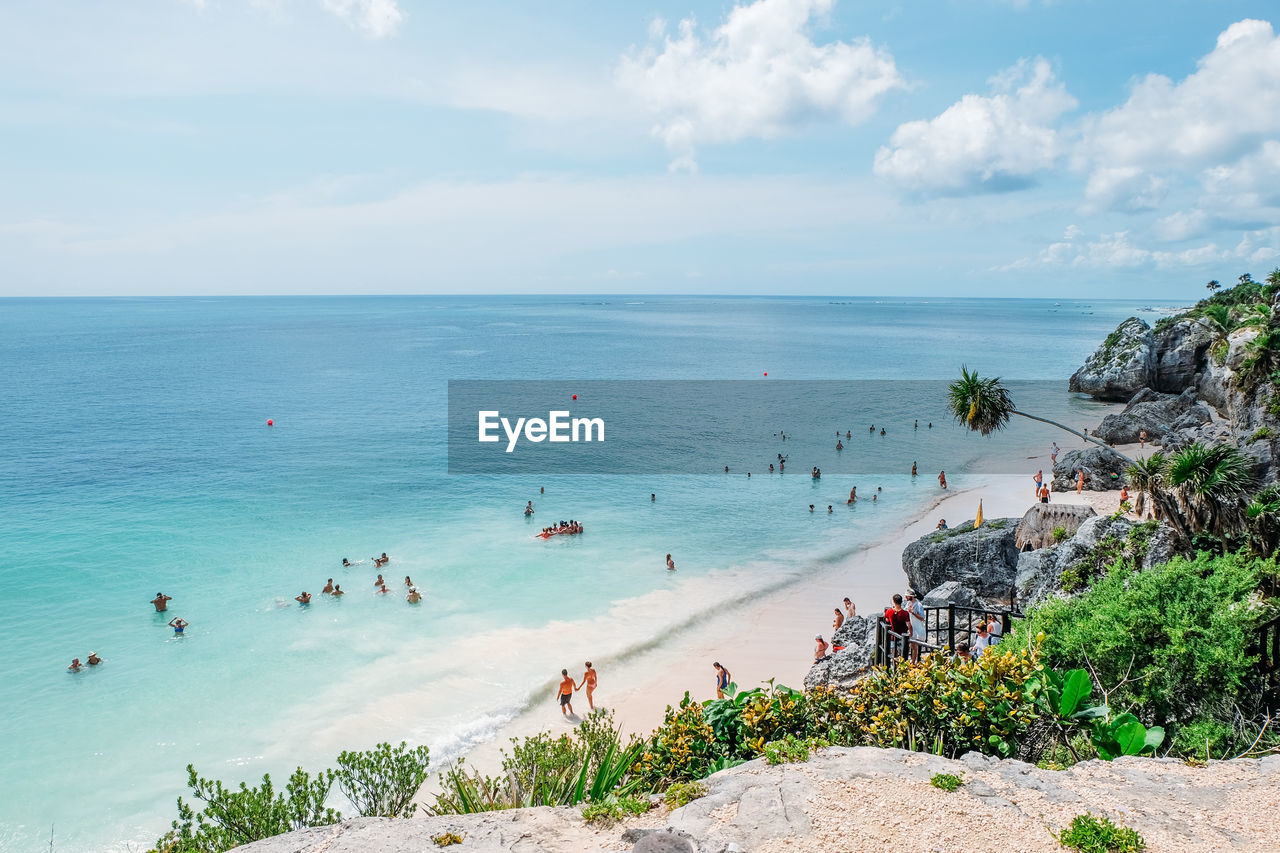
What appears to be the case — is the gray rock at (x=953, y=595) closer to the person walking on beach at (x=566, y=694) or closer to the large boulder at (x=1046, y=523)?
the large boulder at (x=1046, y=523)

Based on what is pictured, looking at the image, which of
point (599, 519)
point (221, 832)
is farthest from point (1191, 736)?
point (599, 519)

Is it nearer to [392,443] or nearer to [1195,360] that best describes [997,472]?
[1195,360]

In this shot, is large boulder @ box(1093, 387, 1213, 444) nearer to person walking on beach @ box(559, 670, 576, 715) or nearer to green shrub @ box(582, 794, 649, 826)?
person walking on beach @ box(559, 670, 576, 715)

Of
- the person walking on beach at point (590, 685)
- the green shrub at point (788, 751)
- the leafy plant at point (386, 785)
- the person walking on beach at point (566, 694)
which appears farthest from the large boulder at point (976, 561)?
the leafy plant at point (386, 785)

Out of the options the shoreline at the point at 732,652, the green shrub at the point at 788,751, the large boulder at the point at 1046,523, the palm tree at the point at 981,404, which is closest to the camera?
the green shrub at the point at 788,751

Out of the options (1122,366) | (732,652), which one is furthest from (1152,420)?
(732,652)

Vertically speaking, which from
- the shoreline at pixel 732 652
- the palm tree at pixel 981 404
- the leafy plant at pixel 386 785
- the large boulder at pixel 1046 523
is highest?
the palm tree at pixel 981 404

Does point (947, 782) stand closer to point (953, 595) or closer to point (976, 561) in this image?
point (953, 595)
